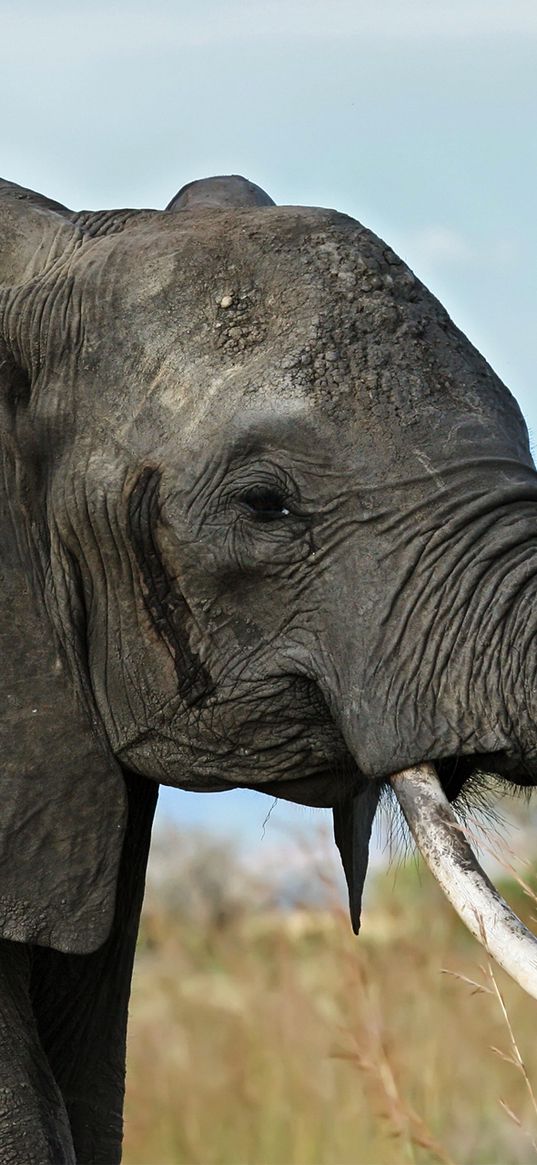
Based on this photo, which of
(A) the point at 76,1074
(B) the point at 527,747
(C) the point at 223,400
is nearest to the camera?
(B) the point at 527,747

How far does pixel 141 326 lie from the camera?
13.9ft

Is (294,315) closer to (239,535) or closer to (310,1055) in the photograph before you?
(239,535)

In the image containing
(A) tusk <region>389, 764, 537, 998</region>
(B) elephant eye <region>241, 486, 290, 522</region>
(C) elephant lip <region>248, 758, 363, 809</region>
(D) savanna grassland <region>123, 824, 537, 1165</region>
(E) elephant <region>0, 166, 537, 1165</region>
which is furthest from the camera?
(D) savanna grassland <region>123, 824, 537, 1165</region>

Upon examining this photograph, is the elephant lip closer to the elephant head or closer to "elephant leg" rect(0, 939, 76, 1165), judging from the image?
the elephant head

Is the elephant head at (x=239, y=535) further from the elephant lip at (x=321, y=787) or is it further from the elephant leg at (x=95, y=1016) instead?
the elephant leg at (x=95, y=1016)

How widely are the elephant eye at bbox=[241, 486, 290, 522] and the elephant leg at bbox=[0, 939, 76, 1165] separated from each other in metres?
0.93

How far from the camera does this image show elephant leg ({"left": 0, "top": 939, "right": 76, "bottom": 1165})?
13.7 ft

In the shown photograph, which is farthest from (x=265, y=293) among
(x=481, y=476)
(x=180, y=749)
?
(x=180, y=749)

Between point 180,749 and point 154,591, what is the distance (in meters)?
Answer: 0.29

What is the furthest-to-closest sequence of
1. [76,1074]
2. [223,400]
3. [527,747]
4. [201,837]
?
[201,837], [76,1074], [223,400], [527,747]

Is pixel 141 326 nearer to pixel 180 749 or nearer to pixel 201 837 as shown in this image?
pixel 180 749

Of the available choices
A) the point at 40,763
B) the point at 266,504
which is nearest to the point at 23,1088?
the point at 40,763

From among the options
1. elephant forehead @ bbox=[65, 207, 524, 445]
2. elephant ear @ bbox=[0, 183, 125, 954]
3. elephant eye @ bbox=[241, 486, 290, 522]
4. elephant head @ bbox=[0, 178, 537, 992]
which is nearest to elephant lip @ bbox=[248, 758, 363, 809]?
elephant head @ bbox=[0, 178, 537, 992]

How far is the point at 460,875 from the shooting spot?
12.4ft
